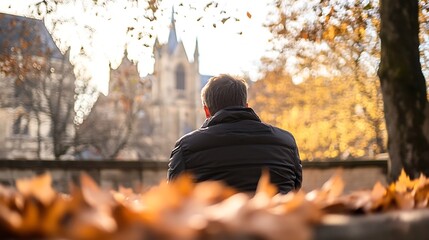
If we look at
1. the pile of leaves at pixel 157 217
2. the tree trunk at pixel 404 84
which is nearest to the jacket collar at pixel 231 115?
the pile of leaves at pixel 157 217

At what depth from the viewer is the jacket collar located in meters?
4.16

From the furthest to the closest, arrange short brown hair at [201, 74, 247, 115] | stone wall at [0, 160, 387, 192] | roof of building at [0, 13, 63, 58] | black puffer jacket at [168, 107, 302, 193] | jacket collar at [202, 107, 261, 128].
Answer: roof of building at [0, 13, 63, 58] → stone wall at [0, 160, 387, 192] → short brown hair at [201, 74, 247, 115] → jacket collar at [202, 107, 261, 128] → black puffer jacket at [168, 107, 302, 193]

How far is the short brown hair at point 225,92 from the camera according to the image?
4281 mm

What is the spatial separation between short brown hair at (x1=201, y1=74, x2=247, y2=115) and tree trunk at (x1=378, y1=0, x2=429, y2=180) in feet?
16.5

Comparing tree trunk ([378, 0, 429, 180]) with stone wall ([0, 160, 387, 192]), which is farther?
stone wall ([0, 160, 387, 192])

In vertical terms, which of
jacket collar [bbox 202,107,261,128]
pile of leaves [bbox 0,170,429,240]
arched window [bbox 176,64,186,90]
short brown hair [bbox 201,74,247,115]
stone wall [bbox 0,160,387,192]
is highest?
arched window [bbox 176,64,186,90]

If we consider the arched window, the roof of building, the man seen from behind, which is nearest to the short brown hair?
the man seen from behind

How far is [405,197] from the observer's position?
86.4 inches

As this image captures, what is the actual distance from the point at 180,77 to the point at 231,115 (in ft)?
303

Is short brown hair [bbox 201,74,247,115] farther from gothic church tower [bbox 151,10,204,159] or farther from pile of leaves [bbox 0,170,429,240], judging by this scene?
gothic church tower [bbox 151,10,204,159]

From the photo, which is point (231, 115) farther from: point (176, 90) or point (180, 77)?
point (180, 77)

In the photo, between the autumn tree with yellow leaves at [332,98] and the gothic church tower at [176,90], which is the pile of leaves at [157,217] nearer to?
the autumn tree with yellow leaves at [332,98]

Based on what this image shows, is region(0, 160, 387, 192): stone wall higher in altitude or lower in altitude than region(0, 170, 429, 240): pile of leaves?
lower

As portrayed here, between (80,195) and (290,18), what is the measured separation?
14.9 meters
